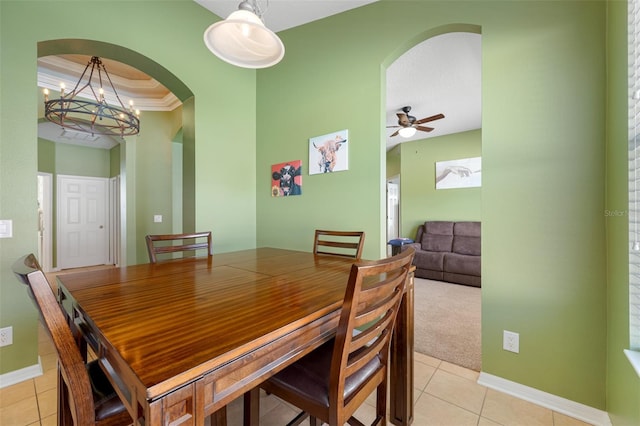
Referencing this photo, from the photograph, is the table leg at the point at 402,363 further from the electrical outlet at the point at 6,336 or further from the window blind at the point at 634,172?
the electrical outlet at the point at 6,336

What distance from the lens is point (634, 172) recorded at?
1126mm

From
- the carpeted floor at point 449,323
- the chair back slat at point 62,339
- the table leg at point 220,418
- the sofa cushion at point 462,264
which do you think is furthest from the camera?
the sofa cushion at point 462,264

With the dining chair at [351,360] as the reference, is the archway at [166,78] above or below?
above

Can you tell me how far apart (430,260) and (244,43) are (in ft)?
13.2

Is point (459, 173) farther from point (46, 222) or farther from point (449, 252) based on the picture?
point (46, 222)

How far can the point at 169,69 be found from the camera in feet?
7.63

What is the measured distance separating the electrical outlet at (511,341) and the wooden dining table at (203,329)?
2.50 feet

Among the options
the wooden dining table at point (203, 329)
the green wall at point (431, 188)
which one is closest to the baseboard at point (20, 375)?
the wooden dining table at point (203, 329)

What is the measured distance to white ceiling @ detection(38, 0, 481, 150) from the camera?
7.97 feet

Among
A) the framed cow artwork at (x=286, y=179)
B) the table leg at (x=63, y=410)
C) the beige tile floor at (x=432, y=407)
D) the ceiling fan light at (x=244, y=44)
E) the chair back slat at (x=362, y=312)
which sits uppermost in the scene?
the ceiling fan light at (x=244, y=44)

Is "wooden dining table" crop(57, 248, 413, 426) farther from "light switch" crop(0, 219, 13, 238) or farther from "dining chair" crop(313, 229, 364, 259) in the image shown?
"light switch" crop(0, 219, 13, 238)

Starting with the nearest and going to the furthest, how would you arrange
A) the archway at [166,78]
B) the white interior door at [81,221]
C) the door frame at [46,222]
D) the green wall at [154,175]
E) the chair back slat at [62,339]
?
the chair back slat at [62,339]
the archway at [166,78]
the green wall at [154,175]
the door frame at [46,222]
the white interior door at [81,221]

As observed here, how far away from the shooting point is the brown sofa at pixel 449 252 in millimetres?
3945

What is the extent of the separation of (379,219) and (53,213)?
6217 mm
